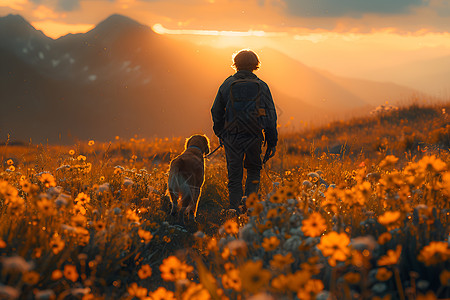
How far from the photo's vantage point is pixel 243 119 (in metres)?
4.73

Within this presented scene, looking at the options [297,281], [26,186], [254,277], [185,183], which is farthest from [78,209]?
[297,281]

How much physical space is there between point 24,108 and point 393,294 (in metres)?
146

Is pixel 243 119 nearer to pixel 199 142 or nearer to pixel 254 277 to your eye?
pixel 199 142

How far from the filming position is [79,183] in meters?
4.93

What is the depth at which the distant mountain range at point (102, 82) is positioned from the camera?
388 ft

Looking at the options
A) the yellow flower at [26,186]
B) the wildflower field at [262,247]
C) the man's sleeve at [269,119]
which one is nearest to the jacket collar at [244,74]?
the man's sleeve at [269,119]

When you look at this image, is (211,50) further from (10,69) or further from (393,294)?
(10,69)

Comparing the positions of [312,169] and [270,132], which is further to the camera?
[312,169]

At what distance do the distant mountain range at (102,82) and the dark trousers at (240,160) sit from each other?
10312 centimetres

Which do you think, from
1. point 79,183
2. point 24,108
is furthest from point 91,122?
point 79,183

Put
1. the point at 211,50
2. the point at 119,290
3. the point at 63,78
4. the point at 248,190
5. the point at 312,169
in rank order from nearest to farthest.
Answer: the point at 119,290 < the point at 248,190 < the point at 312,169 < the point at 211,50 < the point at 63,78

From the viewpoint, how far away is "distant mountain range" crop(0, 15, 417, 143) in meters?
118

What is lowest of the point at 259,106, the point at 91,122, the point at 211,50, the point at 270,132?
the point at 91,122

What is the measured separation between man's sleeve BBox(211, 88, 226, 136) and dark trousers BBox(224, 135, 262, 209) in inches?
11.1
